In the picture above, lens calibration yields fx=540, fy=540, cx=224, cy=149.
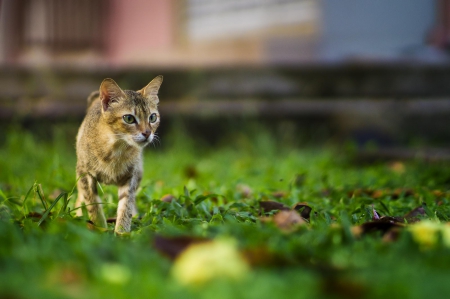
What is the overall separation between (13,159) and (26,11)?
7043mm

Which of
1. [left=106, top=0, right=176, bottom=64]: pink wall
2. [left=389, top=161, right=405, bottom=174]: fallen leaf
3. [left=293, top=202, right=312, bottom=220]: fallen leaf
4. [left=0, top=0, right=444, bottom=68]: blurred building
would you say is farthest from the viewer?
[left=106, top=0, right=176, bottom=64]: pink wall

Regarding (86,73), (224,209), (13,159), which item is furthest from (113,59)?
(224,209)

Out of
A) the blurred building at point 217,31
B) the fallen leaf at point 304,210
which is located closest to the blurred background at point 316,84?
the blurred building at point 217,31

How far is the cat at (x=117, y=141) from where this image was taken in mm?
2537

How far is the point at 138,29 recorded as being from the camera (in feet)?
31.5

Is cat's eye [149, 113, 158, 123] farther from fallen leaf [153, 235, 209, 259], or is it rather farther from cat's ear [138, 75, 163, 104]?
fallen leaf [153, 235, 209, 259]

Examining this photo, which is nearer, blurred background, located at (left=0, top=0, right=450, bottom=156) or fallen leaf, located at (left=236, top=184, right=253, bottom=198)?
fallen leaf, located at (left=236, top=184, right=253, bottom=198)

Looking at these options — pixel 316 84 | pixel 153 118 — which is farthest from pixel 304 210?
pixel 316 84

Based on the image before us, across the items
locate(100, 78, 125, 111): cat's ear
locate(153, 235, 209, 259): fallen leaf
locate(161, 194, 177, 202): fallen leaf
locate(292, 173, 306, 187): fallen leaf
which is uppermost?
locate(100, 78, 125, 111): cat's ear

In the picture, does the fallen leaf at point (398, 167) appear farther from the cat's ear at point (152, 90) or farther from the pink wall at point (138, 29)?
the pink wall at point (138, 29)

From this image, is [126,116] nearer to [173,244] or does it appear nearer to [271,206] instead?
[271,206]

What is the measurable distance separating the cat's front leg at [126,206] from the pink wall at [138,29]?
6788 millimetres

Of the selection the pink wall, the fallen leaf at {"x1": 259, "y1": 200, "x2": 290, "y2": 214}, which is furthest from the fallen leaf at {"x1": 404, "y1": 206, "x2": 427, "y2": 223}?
the pink wall

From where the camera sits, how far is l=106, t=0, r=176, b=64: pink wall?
361 inches
